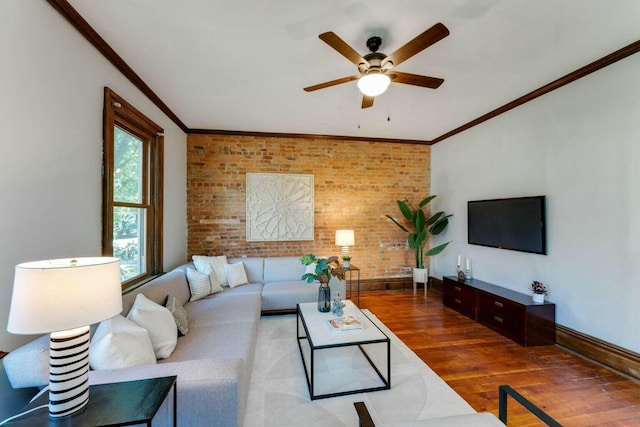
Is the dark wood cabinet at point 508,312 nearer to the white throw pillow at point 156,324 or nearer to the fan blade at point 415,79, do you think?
the fan blade at point 415,79

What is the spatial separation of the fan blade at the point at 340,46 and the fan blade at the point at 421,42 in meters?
0.22

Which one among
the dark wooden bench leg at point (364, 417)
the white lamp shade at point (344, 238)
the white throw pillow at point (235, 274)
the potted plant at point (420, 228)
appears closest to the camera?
the dark wooden bench leg at point (364, 417)

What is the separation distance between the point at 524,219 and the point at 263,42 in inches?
132

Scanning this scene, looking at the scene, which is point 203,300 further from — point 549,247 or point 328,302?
point 549,247

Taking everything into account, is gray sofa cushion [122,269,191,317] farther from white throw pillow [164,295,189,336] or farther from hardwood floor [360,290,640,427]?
hardwood floor [360,290,640,427]

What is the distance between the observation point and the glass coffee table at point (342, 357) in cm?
206

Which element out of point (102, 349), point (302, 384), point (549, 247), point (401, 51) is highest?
point (401, 51)

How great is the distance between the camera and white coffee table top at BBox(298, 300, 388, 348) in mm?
2074

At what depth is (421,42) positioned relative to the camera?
179cm

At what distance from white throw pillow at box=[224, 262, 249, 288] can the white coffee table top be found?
55.5 inches

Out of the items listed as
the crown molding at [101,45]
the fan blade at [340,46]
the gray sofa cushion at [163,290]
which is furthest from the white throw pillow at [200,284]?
the fan blade at [340,46]

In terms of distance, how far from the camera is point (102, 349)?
1.41 m

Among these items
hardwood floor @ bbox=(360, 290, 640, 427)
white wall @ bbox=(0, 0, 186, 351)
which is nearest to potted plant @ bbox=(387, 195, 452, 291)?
hardwood floor @ bbox=(360, 290, 640, 427)

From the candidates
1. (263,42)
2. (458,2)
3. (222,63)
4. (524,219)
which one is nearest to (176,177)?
(222,63)
